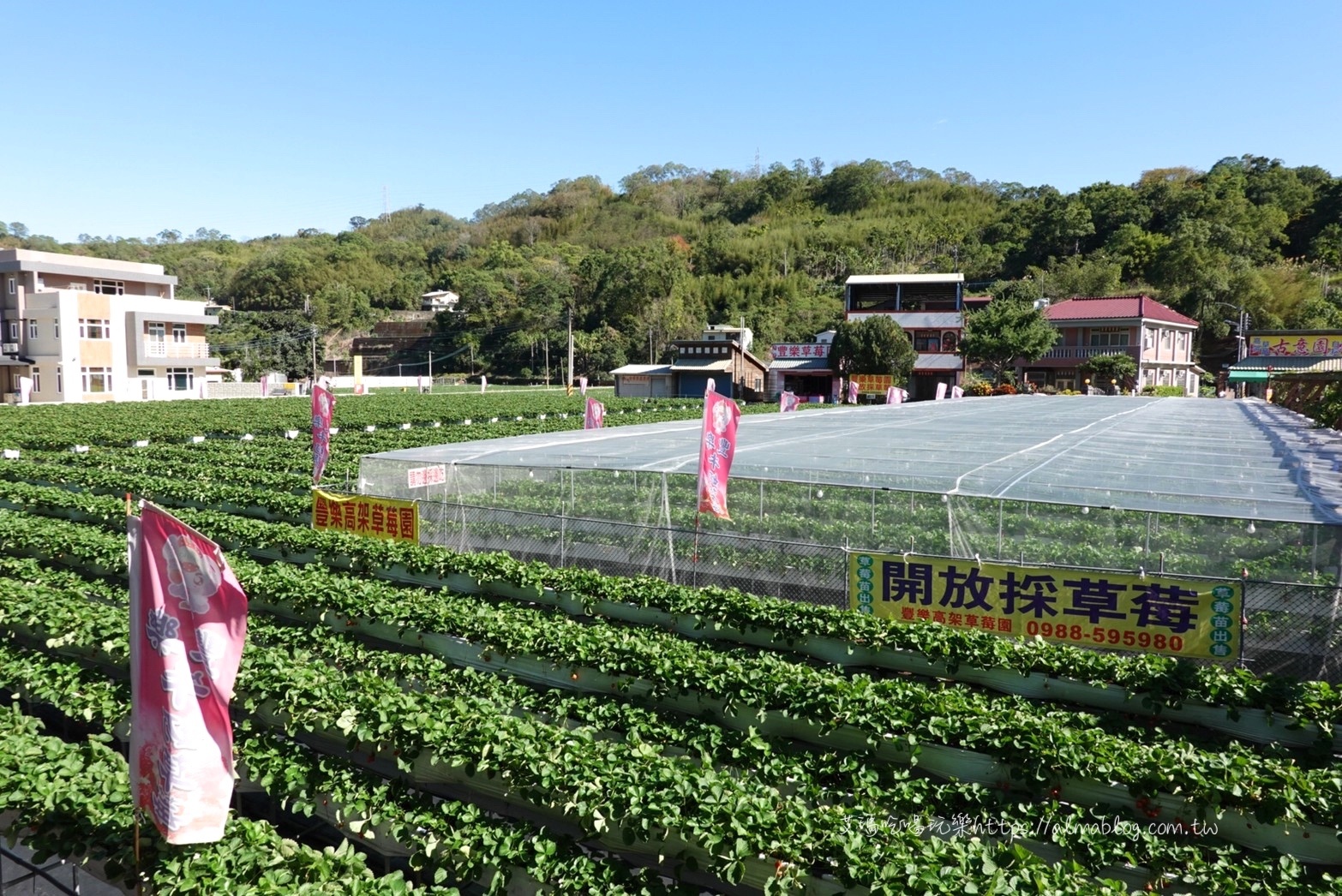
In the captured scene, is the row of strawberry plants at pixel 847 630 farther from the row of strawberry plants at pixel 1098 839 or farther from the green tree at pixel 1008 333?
the green tree at pixel 1008 333

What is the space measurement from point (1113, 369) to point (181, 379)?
65.1 meters

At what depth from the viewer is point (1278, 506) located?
10.8 m

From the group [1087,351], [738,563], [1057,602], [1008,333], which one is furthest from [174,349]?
[1087,351]

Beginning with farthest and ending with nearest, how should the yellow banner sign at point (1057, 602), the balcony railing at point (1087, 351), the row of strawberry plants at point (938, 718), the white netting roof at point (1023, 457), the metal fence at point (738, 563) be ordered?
1. the balcony railing at point (1087, 351)
2. the white netting roof at point (1023, 457)
3. the yellow banner sign at point (1057, 602)
4. the metal fence at point (738, 563)
5. the row of strawberry plants at point (938, 718)

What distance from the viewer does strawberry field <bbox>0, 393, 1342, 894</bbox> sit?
5.36 metres

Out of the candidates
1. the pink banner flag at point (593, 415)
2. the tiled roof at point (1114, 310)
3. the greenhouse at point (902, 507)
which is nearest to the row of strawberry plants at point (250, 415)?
the pink banner flag at point (593, 415)

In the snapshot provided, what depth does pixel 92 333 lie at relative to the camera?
54344 mm

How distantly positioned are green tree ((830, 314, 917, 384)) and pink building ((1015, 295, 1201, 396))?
39.5 ft

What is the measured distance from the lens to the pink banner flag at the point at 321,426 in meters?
17.2

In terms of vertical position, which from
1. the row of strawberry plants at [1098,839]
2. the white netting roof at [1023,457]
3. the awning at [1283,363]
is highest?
the awning at [1283,363]

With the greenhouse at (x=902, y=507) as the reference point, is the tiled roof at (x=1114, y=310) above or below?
above

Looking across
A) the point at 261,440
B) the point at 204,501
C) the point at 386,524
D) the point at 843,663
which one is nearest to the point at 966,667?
the point at 843,663

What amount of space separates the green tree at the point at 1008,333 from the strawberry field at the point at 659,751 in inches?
2089

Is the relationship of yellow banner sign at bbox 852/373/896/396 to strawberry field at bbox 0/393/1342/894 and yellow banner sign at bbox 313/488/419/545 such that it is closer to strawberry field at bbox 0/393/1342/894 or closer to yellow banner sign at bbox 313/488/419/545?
yellow banner sign at bbox 313/488/419/545
